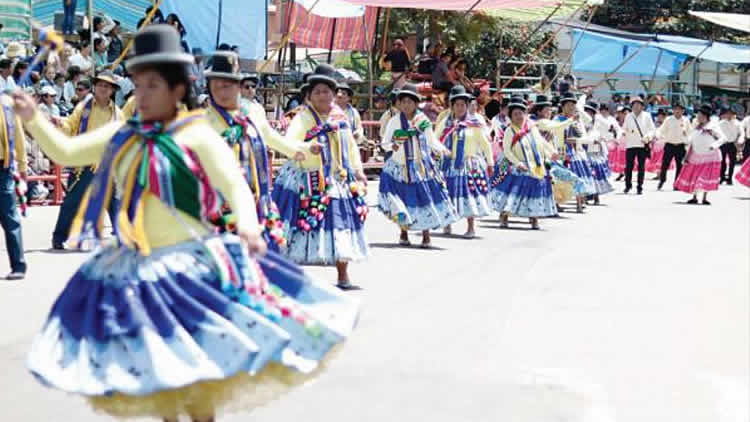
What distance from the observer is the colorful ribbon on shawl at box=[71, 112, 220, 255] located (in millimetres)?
5016

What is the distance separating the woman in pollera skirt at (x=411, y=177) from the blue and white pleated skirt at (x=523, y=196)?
8.47 feet

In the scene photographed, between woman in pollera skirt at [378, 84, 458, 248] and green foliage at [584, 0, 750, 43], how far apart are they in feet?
114

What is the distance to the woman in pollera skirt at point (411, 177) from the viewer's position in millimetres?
14109

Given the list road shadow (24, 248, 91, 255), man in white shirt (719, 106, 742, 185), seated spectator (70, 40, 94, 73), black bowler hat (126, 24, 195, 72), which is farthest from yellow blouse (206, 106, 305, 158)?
man in white shirt (719, 106, 742, 185)

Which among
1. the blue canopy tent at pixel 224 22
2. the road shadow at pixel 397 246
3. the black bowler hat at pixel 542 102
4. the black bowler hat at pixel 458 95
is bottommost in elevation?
the road shadow at pixel 397 246

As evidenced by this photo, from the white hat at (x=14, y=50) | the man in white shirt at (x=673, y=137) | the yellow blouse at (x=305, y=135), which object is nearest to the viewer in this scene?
the yellow blouse at (x=305, y=135)

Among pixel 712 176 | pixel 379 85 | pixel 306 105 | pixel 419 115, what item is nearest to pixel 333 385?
pixel 306 105

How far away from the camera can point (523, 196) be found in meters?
16.9

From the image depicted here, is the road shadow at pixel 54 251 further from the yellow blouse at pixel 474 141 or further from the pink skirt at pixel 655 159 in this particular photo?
the pink skirt at pixel 655 159

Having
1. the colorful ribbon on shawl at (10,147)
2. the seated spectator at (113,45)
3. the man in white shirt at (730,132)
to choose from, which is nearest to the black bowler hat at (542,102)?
the seated spectator at (113,45)

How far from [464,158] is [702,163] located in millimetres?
8261

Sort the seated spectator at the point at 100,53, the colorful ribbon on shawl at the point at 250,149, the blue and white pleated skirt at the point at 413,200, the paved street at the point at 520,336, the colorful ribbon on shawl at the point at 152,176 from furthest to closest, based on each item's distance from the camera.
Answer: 1. the seated spectator at the point at 100,53
2. the blue and white pleated skirt at the point at 413,200
3. the colorful ribbon on shawl at the point at 250,149
4. the paved street at the point at 520,336
5. the colorful ribbon on shawl at the point at 152,176

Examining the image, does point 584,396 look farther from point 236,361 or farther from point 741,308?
point 741,308

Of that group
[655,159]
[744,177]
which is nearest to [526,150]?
[744,177]
